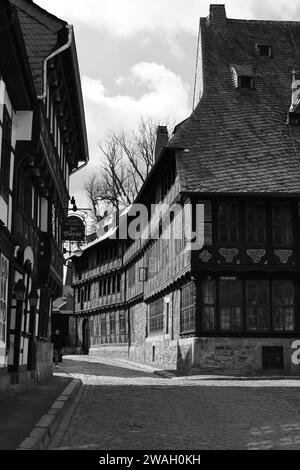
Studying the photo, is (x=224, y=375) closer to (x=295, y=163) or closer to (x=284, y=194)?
(x=284, y=194)

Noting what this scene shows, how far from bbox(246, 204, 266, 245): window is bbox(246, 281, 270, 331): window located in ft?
4.94

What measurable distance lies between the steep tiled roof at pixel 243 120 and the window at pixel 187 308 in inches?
148

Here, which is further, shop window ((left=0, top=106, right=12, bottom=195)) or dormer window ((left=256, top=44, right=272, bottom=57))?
dormer window ((left=256, top=44, right=272, bottom=57))

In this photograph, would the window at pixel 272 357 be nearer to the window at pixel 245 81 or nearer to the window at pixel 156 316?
the window at pixel 156 316

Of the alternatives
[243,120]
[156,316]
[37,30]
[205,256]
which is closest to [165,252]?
[156,316]

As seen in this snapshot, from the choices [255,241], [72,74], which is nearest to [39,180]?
[72,74]

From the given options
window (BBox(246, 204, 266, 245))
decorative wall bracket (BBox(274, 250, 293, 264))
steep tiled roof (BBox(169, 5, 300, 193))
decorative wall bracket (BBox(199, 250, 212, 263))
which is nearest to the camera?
decorative wall bracket (BBox(199, 250, 212, 263))

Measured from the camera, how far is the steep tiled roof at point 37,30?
1722 cm

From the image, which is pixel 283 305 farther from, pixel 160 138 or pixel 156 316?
pixel 160 138

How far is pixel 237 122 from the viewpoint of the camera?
2917 cm

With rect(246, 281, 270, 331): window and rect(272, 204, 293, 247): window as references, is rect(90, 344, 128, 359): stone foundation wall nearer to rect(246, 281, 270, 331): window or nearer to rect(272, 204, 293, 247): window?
rect(246, 281, 270, 331): window

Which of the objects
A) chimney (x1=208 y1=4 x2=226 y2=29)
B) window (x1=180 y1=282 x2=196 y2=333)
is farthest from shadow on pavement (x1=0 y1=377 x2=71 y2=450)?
chimney (x1=208 y1=4 x2=226 y2=29)

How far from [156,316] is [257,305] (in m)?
9.95

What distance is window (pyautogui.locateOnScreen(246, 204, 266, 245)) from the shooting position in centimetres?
2562
